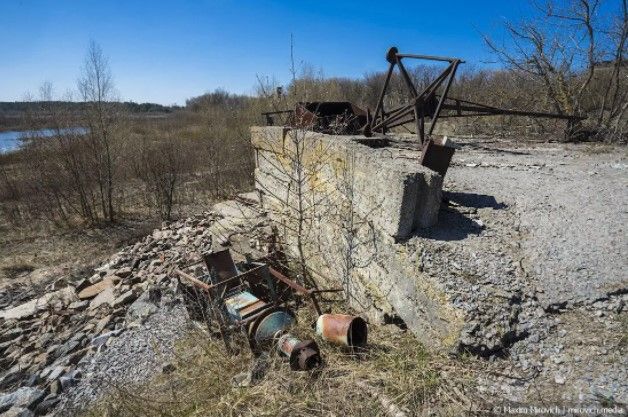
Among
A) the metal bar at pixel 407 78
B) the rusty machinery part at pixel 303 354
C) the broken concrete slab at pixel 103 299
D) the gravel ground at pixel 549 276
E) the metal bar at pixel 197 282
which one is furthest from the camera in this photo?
the broken concrete slab at pixel 103 299

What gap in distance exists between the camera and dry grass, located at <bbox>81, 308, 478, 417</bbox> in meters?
2.14

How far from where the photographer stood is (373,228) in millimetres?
3400

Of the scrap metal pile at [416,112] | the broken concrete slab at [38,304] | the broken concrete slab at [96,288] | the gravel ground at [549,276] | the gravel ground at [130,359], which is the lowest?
the broken concrete slab at [38,304]

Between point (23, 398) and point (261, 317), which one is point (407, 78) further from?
point (23, 398)

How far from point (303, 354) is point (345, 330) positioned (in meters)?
0.37

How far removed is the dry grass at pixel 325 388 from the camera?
7.01 feet

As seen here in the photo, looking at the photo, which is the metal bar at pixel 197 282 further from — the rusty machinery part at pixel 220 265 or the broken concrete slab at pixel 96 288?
the broken concrete slab at pixel 96 288

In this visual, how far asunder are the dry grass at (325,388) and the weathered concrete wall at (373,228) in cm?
25

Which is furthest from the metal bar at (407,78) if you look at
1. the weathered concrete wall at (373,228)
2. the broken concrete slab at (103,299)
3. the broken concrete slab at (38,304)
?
the broken concrete slab at (38,304)

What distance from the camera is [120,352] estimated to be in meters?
4.24

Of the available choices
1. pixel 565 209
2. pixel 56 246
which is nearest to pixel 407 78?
pixel 565 209

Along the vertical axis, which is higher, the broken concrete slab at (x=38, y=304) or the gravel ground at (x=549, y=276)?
the gravel ground at (x=549, y=276)

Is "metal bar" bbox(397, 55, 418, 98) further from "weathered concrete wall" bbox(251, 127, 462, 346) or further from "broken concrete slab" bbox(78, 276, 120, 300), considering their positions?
"broken concrete slab" bbox(78, 276, 120, 300)

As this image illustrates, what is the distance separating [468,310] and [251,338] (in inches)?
70.4
